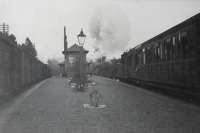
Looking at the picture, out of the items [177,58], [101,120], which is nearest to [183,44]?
[177,58]

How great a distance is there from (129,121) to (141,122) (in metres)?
0.38

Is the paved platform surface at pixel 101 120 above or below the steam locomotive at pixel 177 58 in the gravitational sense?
below

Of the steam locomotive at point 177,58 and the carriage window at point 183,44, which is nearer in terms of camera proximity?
the steam locomotive at point 177,58

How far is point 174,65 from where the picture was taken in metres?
16.4

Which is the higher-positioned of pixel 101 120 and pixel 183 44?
pixel 183 44

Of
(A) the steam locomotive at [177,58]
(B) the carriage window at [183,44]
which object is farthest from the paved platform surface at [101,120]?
(B) the carriage window at [183,44]

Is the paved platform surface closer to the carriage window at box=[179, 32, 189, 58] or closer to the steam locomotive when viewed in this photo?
the steam locomotive

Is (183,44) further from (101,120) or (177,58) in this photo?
(101,120)

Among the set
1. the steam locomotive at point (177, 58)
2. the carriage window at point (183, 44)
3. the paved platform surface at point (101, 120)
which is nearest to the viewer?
the paved platform surface at point (101, 120)

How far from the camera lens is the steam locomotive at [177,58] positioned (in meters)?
13.7

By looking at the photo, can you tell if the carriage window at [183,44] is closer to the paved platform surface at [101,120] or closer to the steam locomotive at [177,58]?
the steam locomotive at [177,58]

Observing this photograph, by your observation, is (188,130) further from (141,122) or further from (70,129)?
(70,129)

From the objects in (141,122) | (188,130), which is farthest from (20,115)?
(188,130)

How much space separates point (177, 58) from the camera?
52.5 ft
